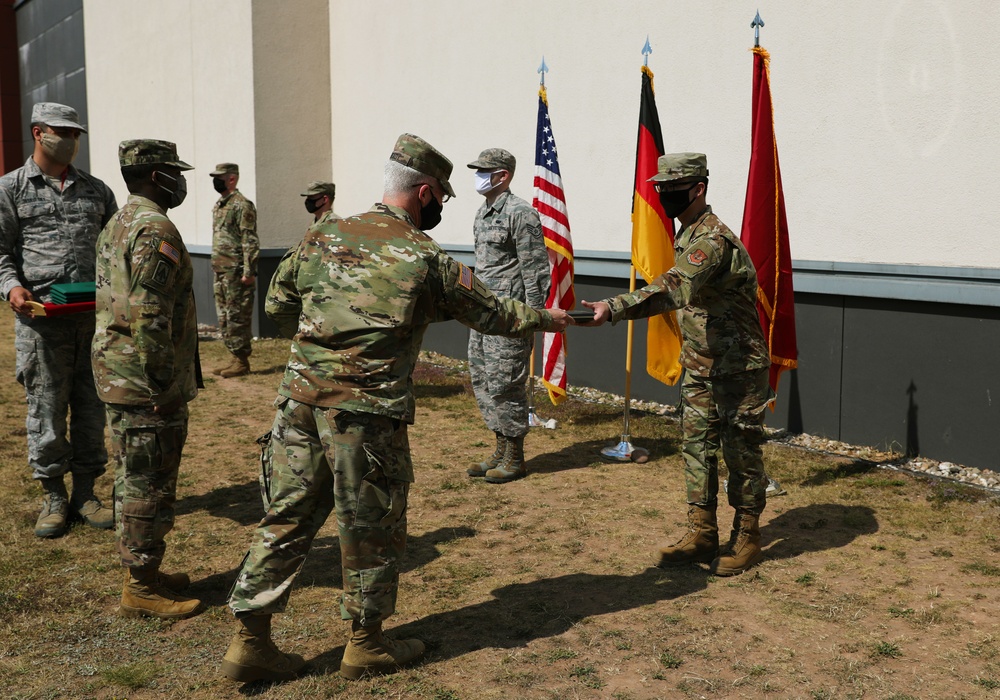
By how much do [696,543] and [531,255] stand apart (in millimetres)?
2551

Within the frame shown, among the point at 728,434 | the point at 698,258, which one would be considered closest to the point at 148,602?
the point at 728,434

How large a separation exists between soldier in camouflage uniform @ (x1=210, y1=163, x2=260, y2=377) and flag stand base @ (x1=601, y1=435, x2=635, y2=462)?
16.9ft

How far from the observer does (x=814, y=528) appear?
5547 mm

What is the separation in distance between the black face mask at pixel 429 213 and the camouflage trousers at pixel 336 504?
869 millimetres

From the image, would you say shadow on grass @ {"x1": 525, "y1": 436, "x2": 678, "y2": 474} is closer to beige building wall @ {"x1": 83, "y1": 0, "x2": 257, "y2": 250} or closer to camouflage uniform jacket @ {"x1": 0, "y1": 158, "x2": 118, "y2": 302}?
camouflage uniform jacket @ {"x1": 0, "y1": 158, "x2": 118, "y2": 302}

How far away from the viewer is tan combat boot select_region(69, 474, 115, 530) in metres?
5.66

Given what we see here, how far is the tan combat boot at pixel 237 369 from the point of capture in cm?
1072

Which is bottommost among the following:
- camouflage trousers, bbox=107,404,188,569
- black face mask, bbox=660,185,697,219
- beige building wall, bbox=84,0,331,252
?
camouflage trousers, bbox=107,404,188,569

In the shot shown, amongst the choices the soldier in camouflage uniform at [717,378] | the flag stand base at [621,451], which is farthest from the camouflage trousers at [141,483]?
the flag stand base at [621,451]

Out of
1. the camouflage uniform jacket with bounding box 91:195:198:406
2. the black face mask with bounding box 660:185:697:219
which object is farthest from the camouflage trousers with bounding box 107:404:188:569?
the black face mask with bounding box 660:185:697:219

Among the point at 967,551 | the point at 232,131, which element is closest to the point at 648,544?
the point at 967,551

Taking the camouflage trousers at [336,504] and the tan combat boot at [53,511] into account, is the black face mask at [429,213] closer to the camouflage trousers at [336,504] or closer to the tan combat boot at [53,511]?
the camouflage trousers at [336,504]

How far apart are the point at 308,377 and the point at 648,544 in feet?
8.55

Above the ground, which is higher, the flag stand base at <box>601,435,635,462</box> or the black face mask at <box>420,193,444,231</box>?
the black face mask at <box>420,193,444,231</box>
